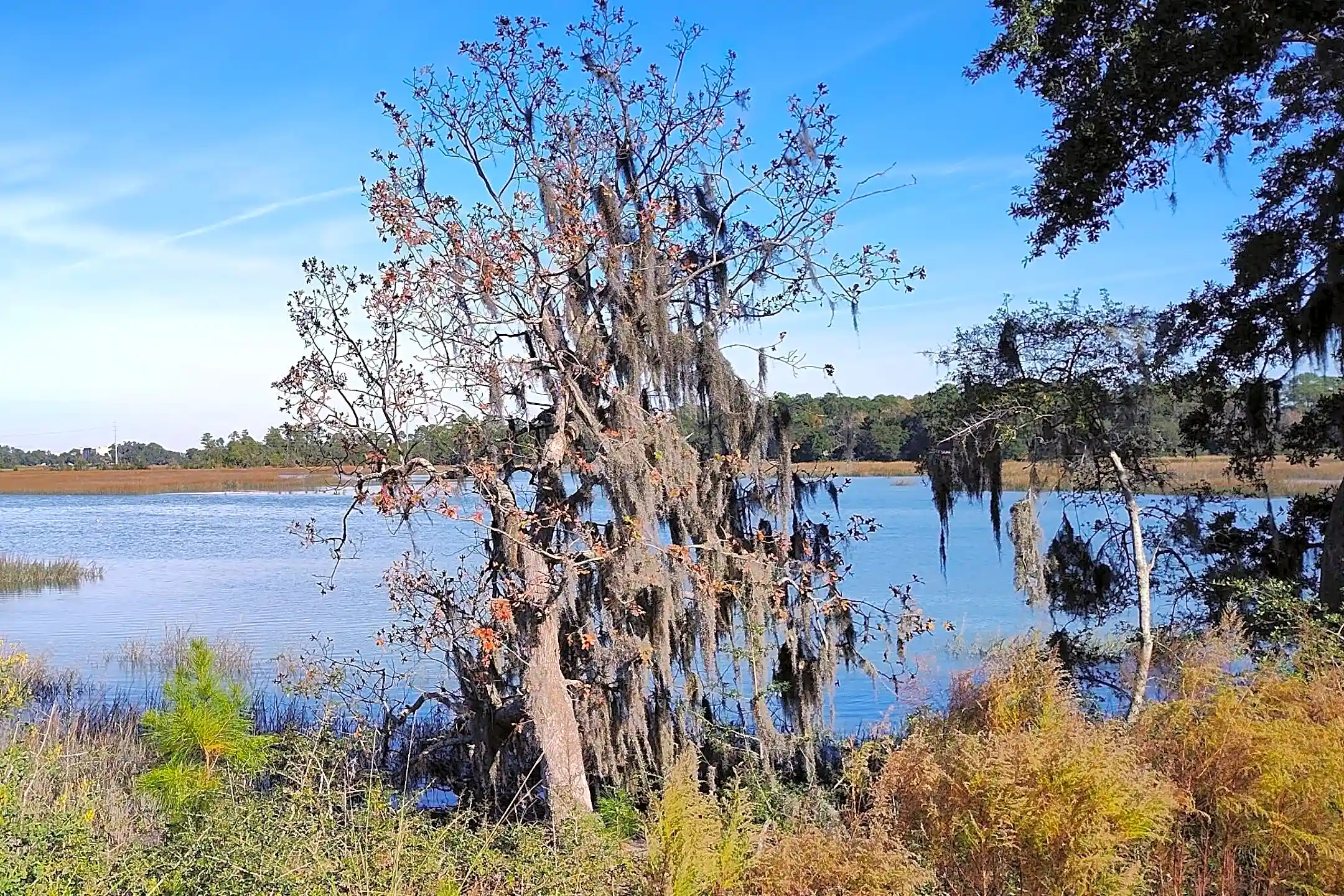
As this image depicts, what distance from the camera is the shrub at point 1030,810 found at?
3.07 meters

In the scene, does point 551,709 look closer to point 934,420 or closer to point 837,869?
point 837,869

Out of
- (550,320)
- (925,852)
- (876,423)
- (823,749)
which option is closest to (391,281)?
(550,320)

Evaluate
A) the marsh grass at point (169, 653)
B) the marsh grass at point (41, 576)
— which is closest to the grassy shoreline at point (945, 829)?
the marsh grass at point (169, 653)

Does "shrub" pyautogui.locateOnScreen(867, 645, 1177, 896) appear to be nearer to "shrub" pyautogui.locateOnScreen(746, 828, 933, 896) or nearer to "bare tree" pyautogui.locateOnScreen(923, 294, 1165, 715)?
"shrub" pyautogui.locateOnScreen(746, 828, 933, 896)

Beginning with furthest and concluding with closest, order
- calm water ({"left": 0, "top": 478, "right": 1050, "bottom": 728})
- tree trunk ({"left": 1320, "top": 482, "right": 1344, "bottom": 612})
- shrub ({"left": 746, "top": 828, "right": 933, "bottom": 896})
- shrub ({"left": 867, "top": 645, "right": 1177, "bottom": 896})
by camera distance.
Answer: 1. calm water ({"left": 0, "top": 478, "right": 1050, "bottom": 728})
2. tree trunk ({"left": 1320, "top": 482, "right": 1344, "bottom": 612})
3. shrub ({"left": 867, "top": 645, "right": 1177, "bottom": 896})
4. shrub ({"left": 746, "top": 828, "right": 933, "bottom": 896})

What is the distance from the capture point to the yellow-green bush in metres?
3.39

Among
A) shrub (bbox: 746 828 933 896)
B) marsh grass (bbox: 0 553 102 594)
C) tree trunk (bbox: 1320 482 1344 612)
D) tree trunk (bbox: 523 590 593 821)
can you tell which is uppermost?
tree trunk (bbox: 1320 482 1344 612)

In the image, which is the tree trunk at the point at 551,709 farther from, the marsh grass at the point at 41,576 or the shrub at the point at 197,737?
the marsh grass at the point at 41,576

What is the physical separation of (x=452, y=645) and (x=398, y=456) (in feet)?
4.11

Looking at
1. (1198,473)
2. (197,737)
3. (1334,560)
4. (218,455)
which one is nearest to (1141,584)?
(1334,560)

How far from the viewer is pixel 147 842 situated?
483 centimetres

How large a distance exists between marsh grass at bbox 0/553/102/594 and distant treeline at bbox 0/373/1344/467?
14450mm

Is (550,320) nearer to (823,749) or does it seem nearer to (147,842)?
(147,842)

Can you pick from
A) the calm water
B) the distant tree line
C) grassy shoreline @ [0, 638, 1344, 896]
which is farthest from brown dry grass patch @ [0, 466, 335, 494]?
grassy shoreline @ [0, 638, 1344, 896]
